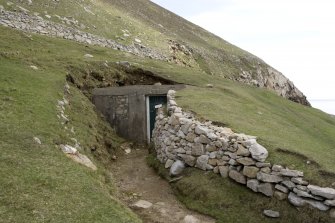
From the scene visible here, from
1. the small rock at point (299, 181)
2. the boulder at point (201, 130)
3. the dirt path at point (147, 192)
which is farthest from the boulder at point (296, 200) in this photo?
the boulder at point (201, 130)

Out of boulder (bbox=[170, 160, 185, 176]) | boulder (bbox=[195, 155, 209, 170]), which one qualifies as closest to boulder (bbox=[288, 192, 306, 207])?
boulder (bbox=[195, 155, 209, 170])

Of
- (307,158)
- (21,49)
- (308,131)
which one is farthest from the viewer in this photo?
(21,49)

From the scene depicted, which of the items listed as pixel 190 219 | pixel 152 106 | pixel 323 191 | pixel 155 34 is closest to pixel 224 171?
pixel 190 219

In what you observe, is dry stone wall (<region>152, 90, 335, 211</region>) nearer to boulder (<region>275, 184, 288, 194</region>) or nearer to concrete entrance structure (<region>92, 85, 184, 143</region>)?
boulder (<region>275, 184, 288, 194</region>)

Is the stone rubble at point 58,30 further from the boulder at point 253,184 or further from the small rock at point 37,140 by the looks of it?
the boulder at point 253,184

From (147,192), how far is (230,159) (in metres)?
4.14

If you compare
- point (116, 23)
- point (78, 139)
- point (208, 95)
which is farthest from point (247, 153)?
point (116, 23)

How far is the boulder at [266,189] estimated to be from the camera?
14.4 m

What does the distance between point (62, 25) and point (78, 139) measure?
80.3 feet

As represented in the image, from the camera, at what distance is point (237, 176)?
15492 mm

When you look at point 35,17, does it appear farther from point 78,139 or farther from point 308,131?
point 308,131

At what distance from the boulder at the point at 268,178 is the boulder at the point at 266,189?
17cm

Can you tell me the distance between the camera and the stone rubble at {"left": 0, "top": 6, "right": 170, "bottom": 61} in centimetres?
3526

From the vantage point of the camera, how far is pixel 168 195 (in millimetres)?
17172
